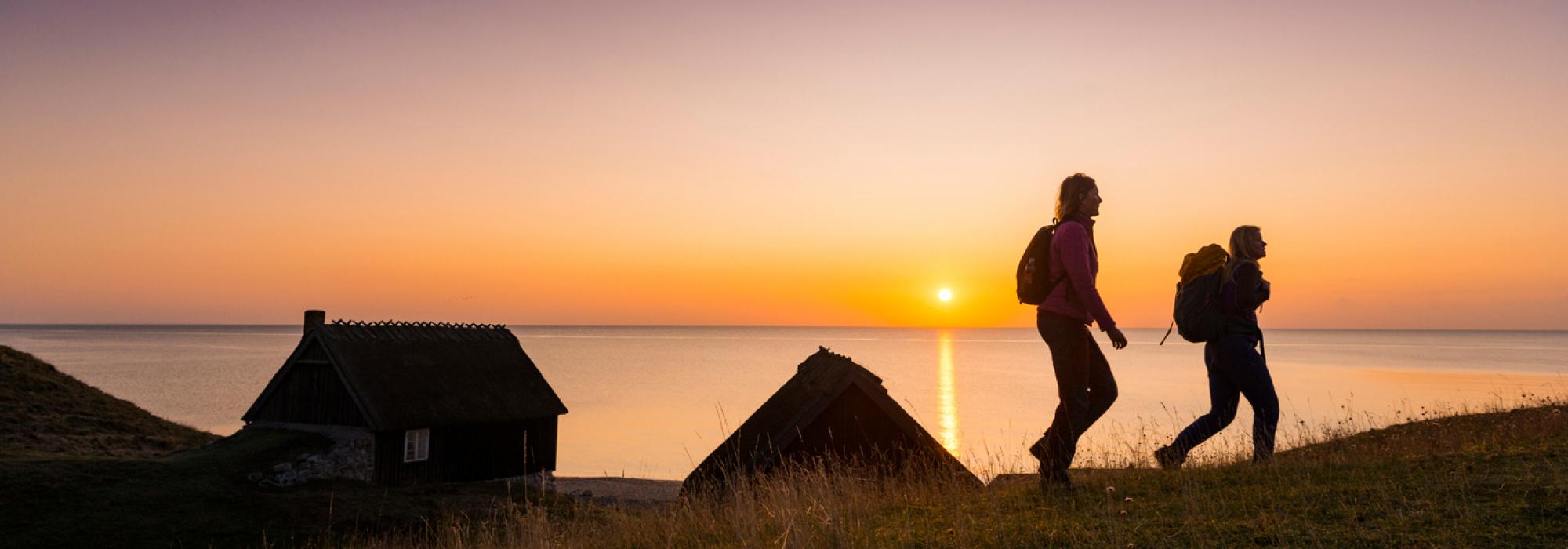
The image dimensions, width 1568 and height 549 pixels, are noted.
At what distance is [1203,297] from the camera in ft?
28.0

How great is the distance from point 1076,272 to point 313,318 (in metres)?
28.6

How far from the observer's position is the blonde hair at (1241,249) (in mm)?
8406

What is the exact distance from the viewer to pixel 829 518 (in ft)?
20.5

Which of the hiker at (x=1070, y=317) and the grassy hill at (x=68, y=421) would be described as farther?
the grassy hill at (x=68, y=421)

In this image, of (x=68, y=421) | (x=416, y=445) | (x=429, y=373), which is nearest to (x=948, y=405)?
(x=429, y=373)

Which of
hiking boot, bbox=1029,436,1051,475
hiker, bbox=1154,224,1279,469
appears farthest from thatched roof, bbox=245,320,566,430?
hiker, bbox=1154,224,1279,469

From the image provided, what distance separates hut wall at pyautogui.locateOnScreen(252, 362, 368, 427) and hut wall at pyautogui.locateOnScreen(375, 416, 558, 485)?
4.41 ft

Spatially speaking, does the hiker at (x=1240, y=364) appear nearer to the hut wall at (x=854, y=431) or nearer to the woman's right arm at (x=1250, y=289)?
the woman's right arm at (x=1250, y=289)

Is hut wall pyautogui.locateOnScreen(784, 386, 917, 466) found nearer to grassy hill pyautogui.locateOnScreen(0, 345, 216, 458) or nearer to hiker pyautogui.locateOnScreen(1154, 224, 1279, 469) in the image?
hiker pyautogui.locateOnScreen(1154, 224, 1279, 469)

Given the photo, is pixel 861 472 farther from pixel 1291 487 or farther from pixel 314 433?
pixel 314 433

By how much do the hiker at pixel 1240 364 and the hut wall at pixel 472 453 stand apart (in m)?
21.2

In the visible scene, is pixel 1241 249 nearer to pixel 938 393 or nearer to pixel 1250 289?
pixel 1250 289

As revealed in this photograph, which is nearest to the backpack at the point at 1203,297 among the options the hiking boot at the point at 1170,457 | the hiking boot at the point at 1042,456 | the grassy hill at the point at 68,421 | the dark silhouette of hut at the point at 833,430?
the hiking boot at the point at 1170,457

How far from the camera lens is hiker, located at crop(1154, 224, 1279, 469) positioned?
815 cm
